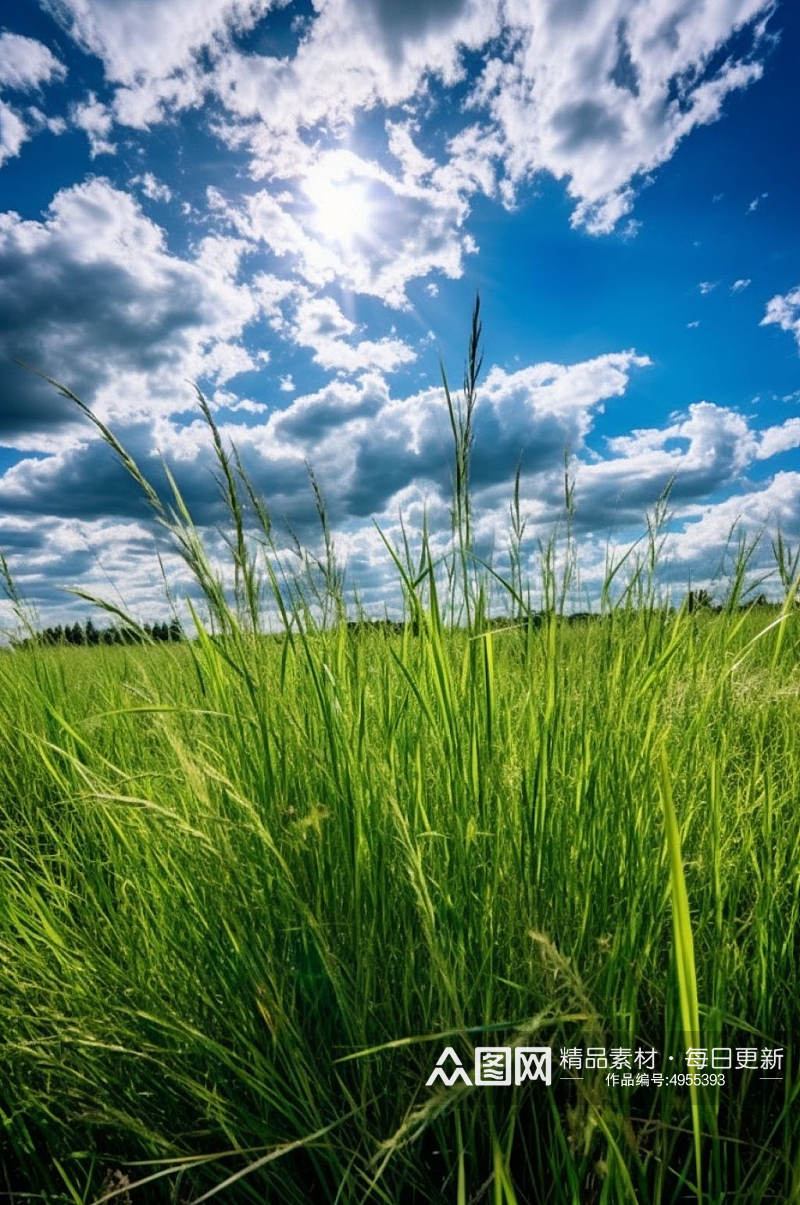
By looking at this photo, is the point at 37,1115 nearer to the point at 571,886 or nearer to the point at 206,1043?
the point at 206,1043

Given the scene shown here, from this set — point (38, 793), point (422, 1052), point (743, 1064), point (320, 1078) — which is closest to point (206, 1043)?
point (320, 1078)

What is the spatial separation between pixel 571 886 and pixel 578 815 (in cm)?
13

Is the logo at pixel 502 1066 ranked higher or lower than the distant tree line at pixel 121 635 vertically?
lower

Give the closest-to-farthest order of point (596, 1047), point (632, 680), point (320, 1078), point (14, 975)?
point (596, 1047) → point (320, 1078) → point (14, 975) → point (632, 680)

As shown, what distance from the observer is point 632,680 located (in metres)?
1.70

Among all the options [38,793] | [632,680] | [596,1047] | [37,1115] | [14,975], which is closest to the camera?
[596,1047]
